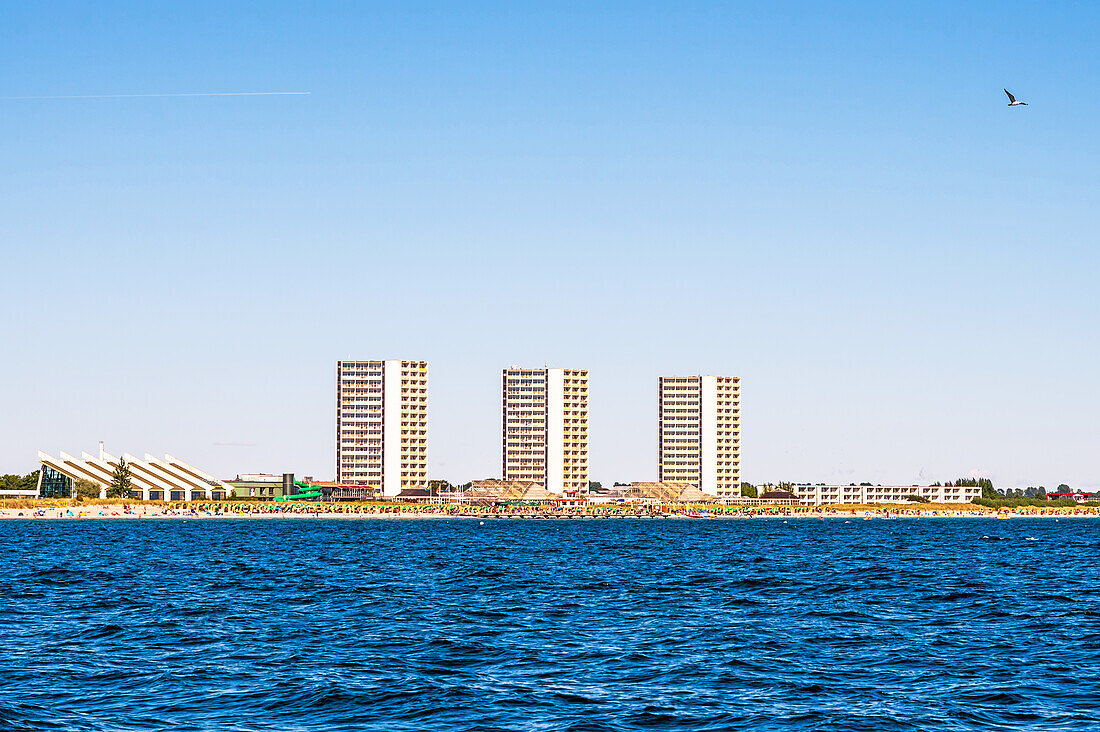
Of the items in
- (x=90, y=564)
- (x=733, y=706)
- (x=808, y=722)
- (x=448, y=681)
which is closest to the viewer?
(x=808, y=722)

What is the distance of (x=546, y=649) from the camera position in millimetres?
50375

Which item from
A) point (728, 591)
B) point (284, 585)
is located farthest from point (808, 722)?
point (284, 585)

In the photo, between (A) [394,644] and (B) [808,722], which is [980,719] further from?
(A) [394,644]

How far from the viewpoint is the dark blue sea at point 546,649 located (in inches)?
1463

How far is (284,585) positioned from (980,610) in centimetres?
4214

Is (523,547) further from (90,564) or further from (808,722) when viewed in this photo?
(808,722)

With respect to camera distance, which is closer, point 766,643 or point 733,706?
point 733,706

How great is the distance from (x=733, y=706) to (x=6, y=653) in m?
27.1

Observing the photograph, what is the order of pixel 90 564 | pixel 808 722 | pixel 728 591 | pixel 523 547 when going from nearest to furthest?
pixel 808 722
pixel 728 591
pixel 90 564
pixel 523 547

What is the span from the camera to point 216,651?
48.8m

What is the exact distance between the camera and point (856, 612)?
65.4m

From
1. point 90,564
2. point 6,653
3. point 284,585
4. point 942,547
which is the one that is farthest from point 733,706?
point 942,547

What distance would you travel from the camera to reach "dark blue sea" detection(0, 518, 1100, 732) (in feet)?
122

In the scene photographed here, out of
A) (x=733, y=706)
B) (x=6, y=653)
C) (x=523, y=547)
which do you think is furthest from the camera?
(x=523, y=547)
